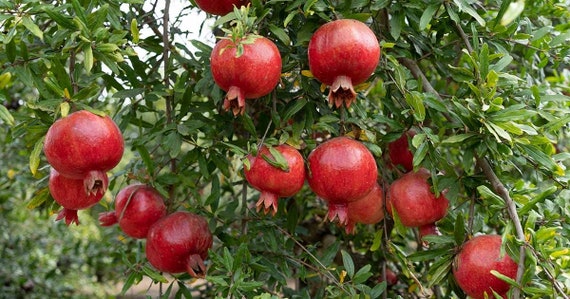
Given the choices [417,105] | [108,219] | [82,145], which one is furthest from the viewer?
[108,219]

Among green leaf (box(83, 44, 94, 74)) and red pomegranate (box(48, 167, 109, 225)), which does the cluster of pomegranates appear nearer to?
red pomegranate (box(48, 167, 109, 225))

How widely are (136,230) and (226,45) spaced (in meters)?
0.56

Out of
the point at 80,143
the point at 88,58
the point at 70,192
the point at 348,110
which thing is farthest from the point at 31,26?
the point at 348,110

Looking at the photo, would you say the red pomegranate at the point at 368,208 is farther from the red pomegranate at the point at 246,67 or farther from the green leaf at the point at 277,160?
the red pomegranate at the point at 246,67

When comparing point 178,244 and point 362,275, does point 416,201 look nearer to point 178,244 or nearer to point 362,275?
point 362,275

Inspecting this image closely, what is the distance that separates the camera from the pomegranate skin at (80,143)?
1118mm

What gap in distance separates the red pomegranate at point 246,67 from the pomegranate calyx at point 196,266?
1.34 feet

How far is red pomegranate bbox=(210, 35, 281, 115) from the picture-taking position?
1.13 m

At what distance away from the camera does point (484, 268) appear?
115 centimetres

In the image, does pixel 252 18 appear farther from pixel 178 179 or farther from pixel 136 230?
pixel 136 230

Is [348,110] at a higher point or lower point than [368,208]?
higher

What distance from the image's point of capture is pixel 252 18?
3.72 ft

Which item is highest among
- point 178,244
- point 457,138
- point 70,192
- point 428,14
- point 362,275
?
point 428,14

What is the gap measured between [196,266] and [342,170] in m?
0.44
